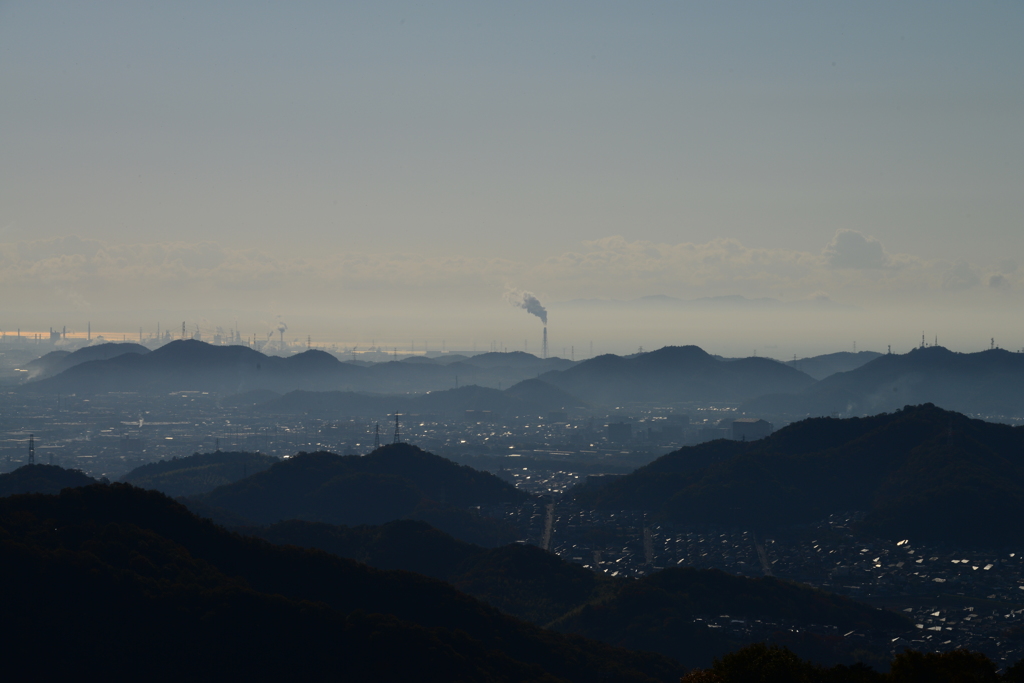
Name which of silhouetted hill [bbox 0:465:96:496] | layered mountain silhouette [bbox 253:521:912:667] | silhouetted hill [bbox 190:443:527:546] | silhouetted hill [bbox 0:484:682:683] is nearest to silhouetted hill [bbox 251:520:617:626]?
layered mountain silhouette [bbox 253:521:912:667]

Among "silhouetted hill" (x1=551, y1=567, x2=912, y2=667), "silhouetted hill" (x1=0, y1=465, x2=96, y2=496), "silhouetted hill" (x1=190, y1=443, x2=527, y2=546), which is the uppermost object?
"silhouetted hill" (x1=0, y1=465, x2=96, y2=496)

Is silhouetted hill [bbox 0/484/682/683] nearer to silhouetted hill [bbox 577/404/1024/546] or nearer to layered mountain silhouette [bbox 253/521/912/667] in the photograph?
layered mountain silhouette [bbox 253/521/912/667]

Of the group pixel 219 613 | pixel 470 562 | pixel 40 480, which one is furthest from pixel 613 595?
pixel 40 480

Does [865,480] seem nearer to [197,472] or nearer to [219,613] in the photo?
[219,613]

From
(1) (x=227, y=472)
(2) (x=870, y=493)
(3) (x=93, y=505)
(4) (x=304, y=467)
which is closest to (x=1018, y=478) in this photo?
(2) (x=870, y=493)

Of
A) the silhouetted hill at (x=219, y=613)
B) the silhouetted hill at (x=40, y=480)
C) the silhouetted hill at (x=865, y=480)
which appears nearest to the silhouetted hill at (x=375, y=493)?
the silhouetted hill at (x=40, y=480)

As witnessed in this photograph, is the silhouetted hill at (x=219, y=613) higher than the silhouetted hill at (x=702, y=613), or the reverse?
the silhouetted hill at (x=219, y=613)

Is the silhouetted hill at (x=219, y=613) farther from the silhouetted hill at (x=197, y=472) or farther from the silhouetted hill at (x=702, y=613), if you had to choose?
the silhouetted hill at (x=197, y=472)
